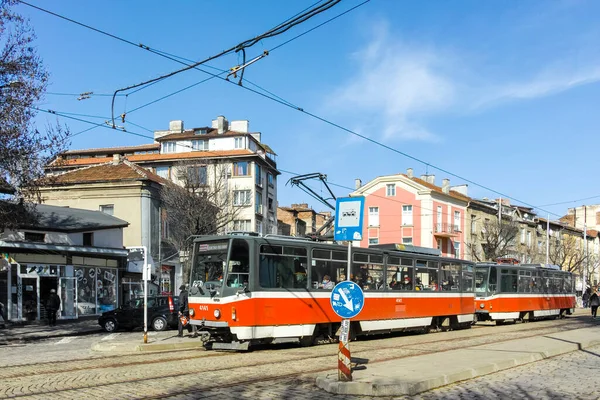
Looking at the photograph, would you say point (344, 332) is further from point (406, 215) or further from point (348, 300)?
point (406, 215)

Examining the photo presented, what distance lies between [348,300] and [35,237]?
24275mm

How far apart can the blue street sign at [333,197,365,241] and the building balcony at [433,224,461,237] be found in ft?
168

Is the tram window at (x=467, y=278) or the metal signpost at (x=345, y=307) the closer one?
the metal signpost at (x=345, y=307)

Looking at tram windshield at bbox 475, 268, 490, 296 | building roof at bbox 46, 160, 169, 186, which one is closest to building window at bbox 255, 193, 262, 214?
building roof at bbox 46, 160, 169, 186

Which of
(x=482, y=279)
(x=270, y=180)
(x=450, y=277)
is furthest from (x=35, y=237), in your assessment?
(x=270, y=180)

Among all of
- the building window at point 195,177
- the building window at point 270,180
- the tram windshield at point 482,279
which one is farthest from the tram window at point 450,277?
the building window at point 270,180

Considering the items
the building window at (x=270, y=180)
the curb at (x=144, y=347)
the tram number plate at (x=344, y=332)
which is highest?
the building window at (x=270, y=180)

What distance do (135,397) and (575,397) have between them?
6.54 meters

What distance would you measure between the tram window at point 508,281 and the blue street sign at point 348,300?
20902 mm

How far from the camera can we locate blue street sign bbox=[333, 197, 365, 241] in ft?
34.0

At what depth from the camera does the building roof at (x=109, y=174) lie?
4053 cm

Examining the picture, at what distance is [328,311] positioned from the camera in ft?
57.8

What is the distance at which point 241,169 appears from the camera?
186 feet

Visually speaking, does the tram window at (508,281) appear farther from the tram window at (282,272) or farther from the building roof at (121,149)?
the building roof at (121,149)
